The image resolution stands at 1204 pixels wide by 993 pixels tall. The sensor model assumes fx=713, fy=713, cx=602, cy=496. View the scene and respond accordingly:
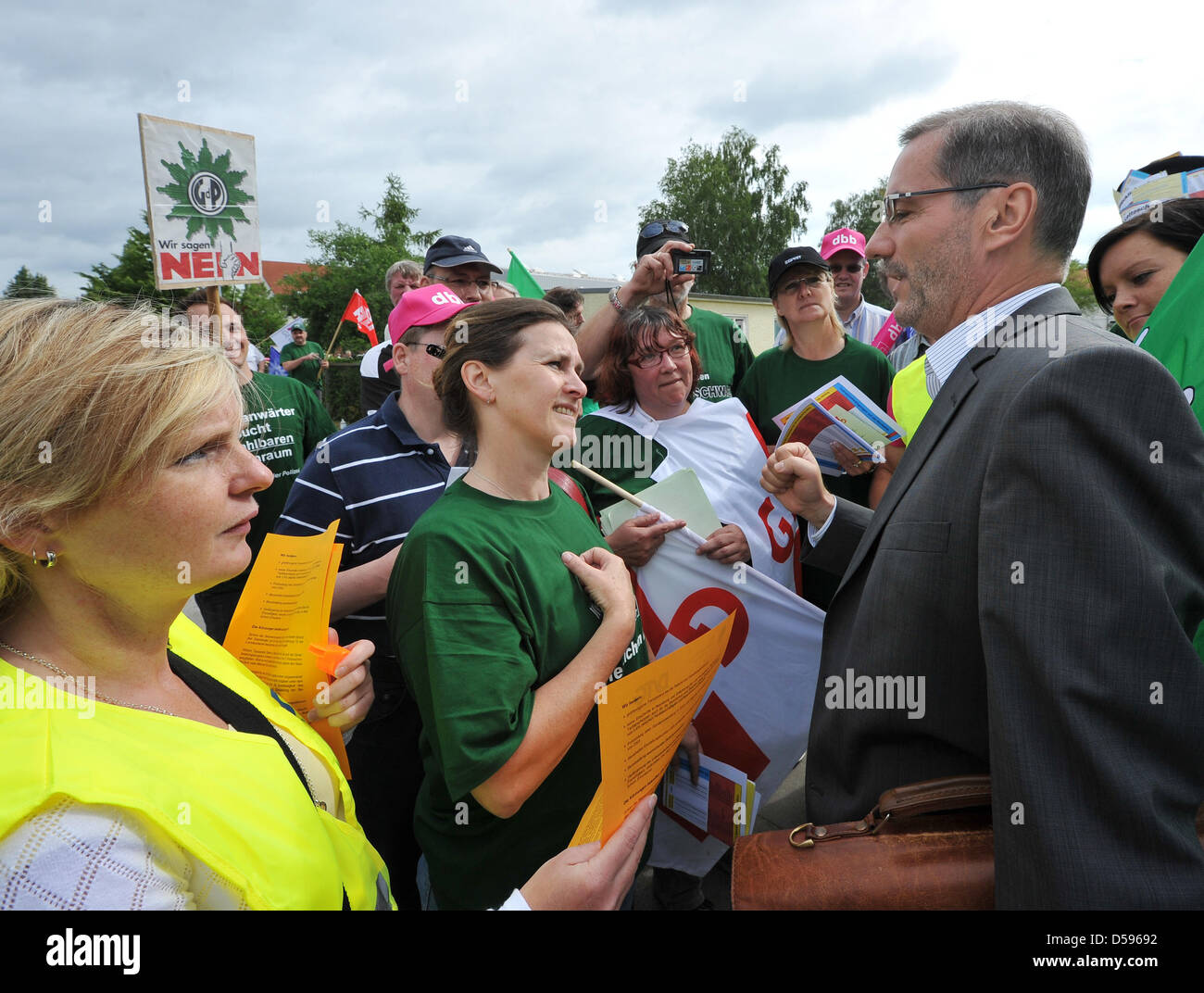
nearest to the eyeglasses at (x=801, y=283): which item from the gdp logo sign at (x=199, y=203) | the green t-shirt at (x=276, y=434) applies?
the green t-shirt at (x=276, y=434)

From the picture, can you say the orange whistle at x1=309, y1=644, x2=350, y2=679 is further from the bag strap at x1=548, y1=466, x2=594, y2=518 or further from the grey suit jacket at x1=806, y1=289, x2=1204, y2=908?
the grey suit jacket at x1=806, y1=289, x2=1204, y2=908

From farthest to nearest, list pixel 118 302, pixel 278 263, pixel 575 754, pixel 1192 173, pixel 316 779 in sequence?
pixel 278 263 → pixel 1192 173 → pixel 575 754 → pixel 316 779 → pixel 118 302

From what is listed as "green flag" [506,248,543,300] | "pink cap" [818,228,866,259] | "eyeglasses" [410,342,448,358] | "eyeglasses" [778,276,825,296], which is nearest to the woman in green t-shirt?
"eyeglasses" [410,342,448,358]

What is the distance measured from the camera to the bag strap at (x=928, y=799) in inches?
51.9

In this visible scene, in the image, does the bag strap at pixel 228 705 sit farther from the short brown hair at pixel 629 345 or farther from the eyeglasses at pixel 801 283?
the eyeglasses at pixel 801 283

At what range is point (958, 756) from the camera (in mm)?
1408

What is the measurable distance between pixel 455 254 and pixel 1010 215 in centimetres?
346

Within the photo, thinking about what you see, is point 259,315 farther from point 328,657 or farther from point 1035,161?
point 1035,161

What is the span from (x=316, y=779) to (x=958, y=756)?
1.27 meters

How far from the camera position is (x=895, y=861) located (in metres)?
→ 1.28

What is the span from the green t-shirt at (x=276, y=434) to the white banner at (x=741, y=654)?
2170mm
